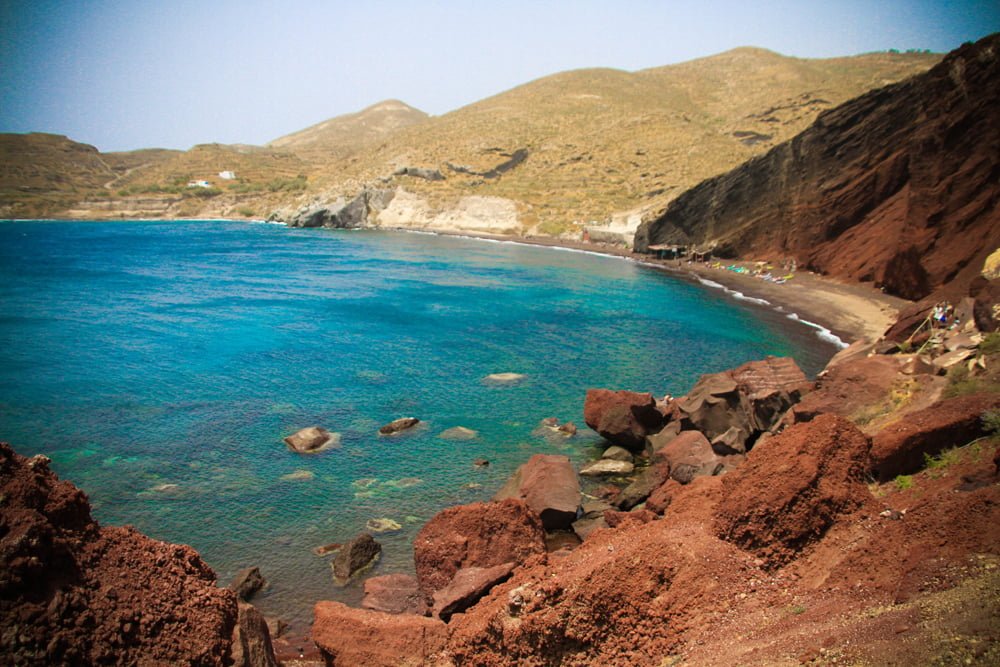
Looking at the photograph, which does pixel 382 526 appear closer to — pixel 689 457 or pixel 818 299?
pixel 689 457

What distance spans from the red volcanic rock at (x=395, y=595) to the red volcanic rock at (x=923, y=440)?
8.88 m

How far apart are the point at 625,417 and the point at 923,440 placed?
1164cm

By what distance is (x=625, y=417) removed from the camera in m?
21.6

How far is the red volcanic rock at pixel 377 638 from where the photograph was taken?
8867 millimetres

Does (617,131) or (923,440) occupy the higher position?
(617,131)

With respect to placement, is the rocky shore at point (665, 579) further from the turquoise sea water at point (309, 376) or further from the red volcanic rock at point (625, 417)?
the red volcanic rock at point (625, 417)

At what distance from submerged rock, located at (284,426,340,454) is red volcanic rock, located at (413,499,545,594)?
9.69 m

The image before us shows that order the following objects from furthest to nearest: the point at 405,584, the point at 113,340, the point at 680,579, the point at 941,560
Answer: the point at 113,340 → the point at 405,584 → the point at 680,579 → the point at 941,560

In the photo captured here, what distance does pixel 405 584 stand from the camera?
12.9m

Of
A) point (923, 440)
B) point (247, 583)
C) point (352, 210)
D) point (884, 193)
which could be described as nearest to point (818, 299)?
point (884, 193)

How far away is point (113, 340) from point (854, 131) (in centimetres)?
5975

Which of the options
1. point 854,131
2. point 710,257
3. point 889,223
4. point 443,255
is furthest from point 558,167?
point 889,223

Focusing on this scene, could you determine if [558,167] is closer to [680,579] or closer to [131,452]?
[131,452]

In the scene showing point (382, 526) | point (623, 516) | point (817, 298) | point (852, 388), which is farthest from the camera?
point (817, 298)
